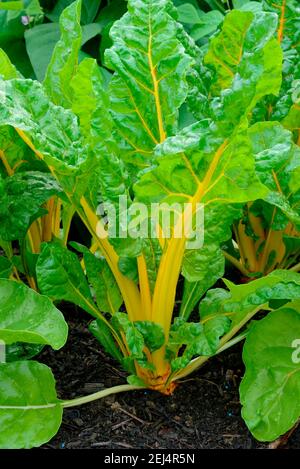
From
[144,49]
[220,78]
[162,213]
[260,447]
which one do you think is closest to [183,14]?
[220,78]

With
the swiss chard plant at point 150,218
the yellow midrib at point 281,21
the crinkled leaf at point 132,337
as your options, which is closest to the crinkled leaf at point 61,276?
the swiss chard plant at point 150,218

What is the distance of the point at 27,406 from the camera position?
122 cm

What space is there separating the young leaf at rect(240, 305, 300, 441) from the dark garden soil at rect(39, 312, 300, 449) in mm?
77

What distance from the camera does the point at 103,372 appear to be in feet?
4.59

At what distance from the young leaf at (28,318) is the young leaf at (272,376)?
1.11 ft

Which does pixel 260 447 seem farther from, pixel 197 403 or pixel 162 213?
pixel 162 213

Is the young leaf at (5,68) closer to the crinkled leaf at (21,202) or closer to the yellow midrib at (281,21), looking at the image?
the crinkled leaf at (21,202)

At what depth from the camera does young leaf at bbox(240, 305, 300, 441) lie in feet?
3.87

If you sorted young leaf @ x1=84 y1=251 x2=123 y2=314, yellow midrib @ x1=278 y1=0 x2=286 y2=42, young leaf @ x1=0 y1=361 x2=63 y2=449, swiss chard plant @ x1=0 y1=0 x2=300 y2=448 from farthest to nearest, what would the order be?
1. yellow midrib @ x1=278 y1=0 x2=286 y2=42
2. young leaf @ x1=84 y1=251 x2=123 y2=314
3. young leaf @ x1=0 y1=361 x2=63 y2=449
4. swiss chard plant @ x1=0 y1=0 x2=300 y2=448

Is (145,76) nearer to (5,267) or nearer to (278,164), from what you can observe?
(278,164)

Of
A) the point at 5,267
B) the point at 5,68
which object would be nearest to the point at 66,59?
the point at 5,68

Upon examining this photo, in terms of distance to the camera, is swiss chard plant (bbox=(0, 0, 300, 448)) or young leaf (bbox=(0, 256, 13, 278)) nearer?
swiss chard plant (bbox=(0, 0, 300, 448))

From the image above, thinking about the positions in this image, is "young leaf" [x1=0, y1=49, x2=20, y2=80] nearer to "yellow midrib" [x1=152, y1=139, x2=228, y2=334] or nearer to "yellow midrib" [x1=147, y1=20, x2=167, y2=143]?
"yellow midrib" [x1=147, y1=20, x2=167, y2=143]

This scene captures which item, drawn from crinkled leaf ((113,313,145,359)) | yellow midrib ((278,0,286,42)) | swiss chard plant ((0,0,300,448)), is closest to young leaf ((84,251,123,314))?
swiss chard plant ((0,0,300,448))
